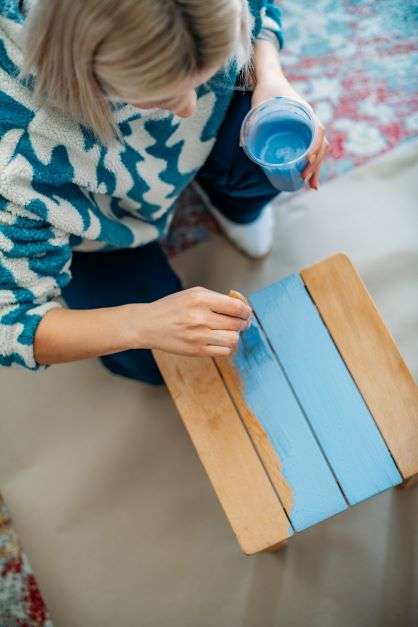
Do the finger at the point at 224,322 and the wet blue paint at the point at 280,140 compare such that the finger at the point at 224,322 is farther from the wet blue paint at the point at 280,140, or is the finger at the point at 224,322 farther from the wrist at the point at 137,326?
the wet blue paint at the point at 280,140

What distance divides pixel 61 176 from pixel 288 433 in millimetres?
451

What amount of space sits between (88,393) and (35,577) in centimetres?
35

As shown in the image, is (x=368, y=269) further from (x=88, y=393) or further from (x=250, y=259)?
(x=88, y=393)

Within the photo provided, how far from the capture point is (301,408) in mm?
816

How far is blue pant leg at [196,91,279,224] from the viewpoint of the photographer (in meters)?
Result: 0.95

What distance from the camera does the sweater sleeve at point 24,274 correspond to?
2.29ft

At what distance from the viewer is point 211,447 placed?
81 centimetres

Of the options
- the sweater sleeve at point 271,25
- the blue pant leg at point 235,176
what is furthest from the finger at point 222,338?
the sweater sleeve at point 271,25

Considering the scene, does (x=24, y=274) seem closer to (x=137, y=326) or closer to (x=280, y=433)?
(x=137, y=326)

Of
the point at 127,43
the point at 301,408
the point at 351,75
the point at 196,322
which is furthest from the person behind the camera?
the point at 351,75

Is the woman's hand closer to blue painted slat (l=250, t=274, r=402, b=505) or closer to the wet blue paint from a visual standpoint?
the wet blue paint

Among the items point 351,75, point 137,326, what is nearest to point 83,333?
point 137,326

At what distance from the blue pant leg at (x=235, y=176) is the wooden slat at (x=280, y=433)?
0.28m

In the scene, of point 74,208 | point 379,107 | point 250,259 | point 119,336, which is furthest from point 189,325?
point 379,107
